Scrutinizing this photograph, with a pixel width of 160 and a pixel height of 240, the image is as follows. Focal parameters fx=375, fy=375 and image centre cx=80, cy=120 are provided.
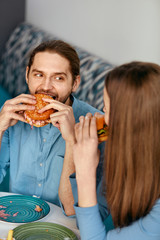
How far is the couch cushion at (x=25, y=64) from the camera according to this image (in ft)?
11.9

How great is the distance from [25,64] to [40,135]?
2.49m

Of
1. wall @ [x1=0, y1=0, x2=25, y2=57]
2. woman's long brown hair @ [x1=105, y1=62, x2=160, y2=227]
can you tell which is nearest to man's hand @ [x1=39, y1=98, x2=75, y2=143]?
woman's long brown hair @ [x1=105, y1=62, x2=160, y2=227]

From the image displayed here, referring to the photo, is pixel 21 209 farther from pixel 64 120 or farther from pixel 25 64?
pixel 25 64

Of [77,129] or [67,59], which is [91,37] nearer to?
[67,59]

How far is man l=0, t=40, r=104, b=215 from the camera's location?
2084 millimetres

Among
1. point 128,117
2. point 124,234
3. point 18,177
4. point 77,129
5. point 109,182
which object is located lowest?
point 18,177

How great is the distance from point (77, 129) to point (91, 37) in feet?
8.44

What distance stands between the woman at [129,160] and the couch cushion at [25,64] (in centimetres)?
213

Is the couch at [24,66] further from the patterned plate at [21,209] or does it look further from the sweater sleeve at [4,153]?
the patterned plate at [21,209]

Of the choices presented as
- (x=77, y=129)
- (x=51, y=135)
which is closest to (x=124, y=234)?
(x=77, y=129)

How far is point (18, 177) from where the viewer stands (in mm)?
2156

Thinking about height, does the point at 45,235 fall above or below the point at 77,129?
below

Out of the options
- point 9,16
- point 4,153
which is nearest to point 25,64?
point 9,16

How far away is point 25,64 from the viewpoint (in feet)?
14.8
